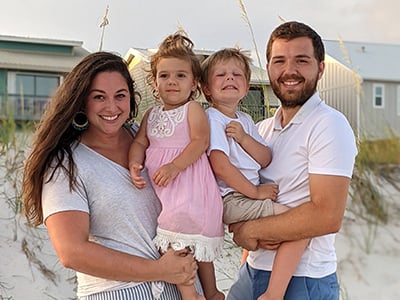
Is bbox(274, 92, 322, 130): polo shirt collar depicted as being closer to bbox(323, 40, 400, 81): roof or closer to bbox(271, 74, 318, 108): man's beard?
bbox(271, 74, 318, 108): man's beard

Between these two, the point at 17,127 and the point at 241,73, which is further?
the point at 17,127

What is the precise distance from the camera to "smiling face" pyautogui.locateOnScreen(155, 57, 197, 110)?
210 cm

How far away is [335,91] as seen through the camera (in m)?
5.31

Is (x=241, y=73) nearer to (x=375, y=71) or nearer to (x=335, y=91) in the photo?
(x=335, y=91)

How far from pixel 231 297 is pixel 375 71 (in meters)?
12.4

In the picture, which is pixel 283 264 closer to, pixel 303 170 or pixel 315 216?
pixel 315 216

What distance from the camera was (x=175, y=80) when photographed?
6.89 ft

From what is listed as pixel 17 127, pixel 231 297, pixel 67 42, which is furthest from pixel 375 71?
pixel 231 297

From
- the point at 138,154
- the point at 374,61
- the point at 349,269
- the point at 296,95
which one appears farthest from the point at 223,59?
the point at 374,61

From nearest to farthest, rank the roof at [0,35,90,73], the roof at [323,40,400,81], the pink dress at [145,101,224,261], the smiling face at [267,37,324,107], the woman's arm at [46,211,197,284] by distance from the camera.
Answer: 1. the woman's arm at [46,211,197,284]
2. the pink dress at [145,101,224,261]
3. the smiling face at [267,37,324,107]
4. the roof at [323,40,400,81]
5. the roof at [0,35,90,73]

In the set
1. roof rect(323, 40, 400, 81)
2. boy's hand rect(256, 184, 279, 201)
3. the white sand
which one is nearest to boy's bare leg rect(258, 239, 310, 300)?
boy's hand rect(256, 184, 279, 201)

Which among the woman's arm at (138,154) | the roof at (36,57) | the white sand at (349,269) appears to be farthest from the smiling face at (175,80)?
the roof at (36,57)

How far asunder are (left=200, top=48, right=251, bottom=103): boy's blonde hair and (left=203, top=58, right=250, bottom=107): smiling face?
0.04 feet

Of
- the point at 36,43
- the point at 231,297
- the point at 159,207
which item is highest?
the point at 36,43
